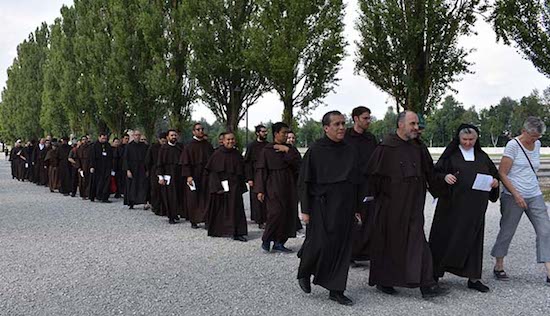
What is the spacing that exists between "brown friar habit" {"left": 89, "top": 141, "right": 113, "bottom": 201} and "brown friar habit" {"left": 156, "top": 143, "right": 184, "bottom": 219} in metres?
4.26

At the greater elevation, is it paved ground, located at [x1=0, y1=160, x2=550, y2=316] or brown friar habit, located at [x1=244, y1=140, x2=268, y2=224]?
brown friar habit, located at [x1=244, y1=140, x2=268, y2=224]

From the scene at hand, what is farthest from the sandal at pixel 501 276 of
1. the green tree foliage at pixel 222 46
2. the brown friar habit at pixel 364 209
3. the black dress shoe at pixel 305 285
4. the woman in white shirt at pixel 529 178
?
the green tree foliage at pixel 222 46

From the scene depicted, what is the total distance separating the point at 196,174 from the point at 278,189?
129 inches

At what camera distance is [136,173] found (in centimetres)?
1388

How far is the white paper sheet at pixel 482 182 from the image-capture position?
19.5 ft

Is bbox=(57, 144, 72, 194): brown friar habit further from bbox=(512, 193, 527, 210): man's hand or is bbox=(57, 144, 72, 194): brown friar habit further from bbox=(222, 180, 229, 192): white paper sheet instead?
bbox=(512, 193, 527, 210): man's hand

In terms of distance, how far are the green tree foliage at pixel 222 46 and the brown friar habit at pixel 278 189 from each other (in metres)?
15.2

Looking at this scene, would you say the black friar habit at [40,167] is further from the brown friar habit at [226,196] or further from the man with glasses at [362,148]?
the man with glasses at [362,148]

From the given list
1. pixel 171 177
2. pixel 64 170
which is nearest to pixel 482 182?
pixel 171 177

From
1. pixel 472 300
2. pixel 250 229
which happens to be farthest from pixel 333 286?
pixel 250 229

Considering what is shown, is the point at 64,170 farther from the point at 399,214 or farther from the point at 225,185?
the point at 399,214

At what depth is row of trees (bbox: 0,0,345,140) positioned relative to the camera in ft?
68.8

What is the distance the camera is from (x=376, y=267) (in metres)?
5.78

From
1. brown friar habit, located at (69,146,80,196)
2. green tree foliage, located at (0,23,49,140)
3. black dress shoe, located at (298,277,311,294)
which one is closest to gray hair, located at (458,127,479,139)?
black dress shoe, located at (298,277,311,294)
